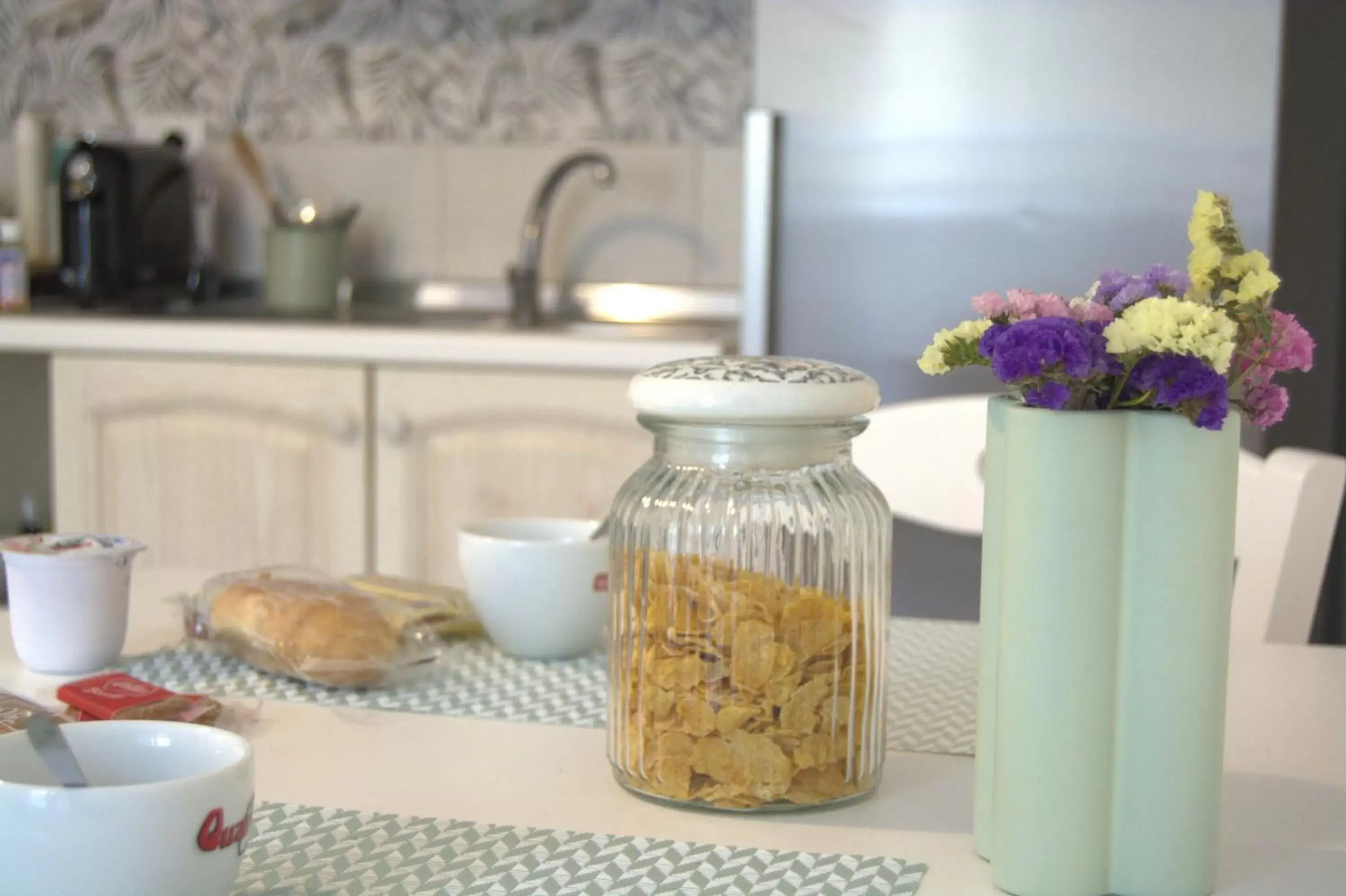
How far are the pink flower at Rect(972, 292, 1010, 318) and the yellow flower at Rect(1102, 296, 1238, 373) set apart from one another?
0.21ft

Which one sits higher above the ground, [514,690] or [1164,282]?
[1164,282]

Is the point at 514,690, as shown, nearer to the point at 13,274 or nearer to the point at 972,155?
the point at 972,155

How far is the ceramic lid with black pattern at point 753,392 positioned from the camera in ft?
2.40

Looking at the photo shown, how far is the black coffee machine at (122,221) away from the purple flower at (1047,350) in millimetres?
2282

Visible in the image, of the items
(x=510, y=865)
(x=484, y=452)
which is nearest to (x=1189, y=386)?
(x=510, y=865)

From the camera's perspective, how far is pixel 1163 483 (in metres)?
0.64

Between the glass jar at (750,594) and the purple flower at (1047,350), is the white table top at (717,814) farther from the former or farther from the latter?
the purple flower at (1047,350)

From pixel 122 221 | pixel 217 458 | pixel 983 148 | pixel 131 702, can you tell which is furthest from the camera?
pixel 122 221

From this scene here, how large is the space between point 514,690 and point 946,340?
0.39 m

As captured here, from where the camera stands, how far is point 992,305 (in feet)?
2.21

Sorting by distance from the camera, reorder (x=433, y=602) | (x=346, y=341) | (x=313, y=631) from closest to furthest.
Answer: (x=313, y=631), (x=433, y=602), (x=346, y=341)

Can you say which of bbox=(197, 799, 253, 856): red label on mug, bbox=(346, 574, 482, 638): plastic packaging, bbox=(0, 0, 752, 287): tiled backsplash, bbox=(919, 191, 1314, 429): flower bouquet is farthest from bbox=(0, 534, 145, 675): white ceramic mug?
bbox=(0, 0, 752, 287): tiled backsplash

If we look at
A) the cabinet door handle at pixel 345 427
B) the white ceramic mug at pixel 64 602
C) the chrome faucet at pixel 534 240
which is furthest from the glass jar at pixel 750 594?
the chrome faucet at pixel 534 240

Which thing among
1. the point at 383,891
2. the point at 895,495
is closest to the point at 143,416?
the point at 895,495
